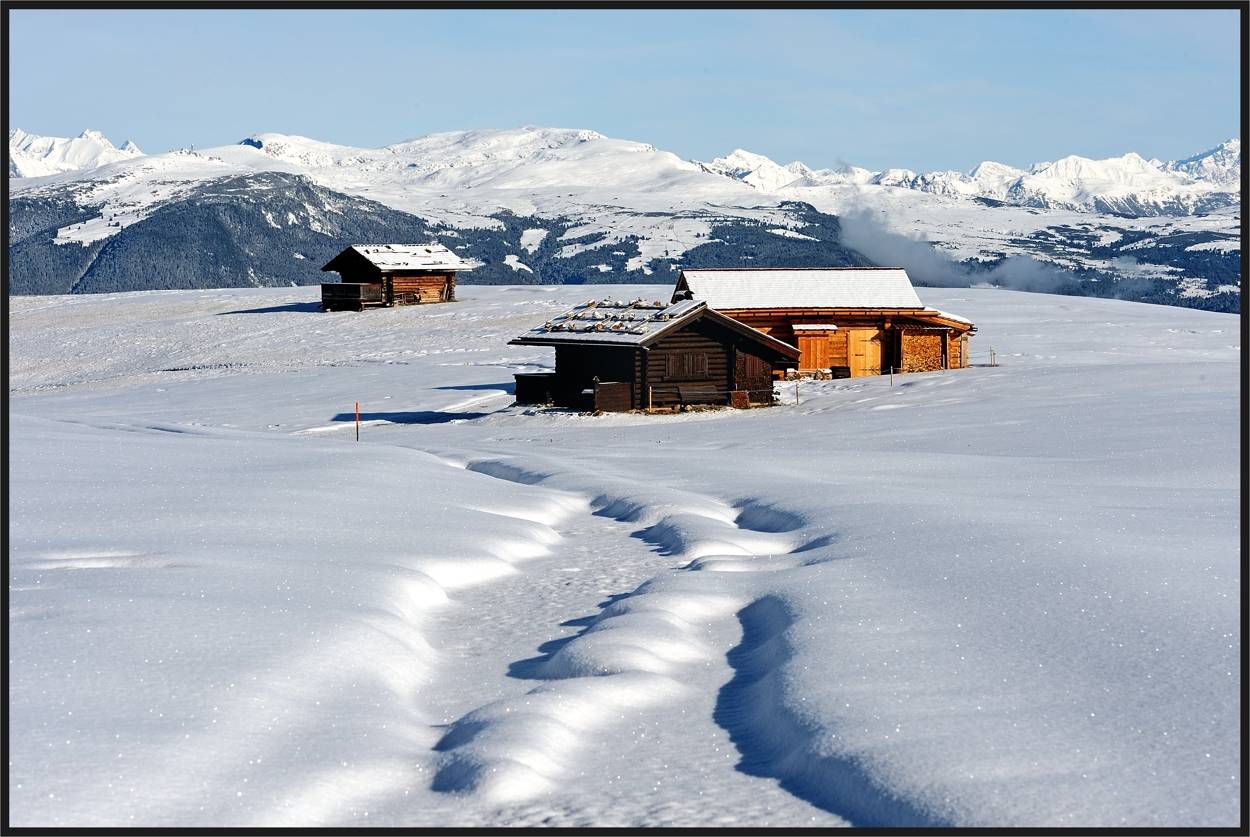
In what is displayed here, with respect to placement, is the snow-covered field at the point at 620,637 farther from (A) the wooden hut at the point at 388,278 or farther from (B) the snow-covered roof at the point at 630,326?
(A) the wooden hut at the point at 388,278

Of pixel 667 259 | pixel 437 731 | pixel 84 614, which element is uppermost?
pixel 667 259

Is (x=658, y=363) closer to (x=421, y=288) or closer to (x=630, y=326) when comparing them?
(x=630, y=326)

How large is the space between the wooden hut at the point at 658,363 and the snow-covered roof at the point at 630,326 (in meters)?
0.03

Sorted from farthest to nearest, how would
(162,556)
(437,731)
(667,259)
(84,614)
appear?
(667,259) → (162,556) → (84,614) → (437,731)

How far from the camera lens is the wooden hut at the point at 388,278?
246 ft

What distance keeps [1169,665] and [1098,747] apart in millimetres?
1570

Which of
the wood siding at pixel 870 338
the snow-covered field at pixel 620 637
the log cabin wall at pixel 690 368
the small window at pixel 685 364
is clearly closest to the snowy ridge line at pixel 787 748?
the snow-covered field at pixel 620 637

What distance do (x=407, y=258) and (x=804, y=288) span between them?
121 feet

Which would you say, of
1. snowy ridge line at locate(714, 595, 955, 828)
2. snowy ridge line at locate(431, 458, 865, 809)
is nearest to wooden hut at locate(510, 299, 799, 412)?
snowy ridge line at locate(431, 458, 865, 809)

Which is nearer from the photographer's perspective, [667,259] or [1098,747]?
[1098,747]

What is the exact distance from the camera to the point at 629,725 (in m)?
8.20

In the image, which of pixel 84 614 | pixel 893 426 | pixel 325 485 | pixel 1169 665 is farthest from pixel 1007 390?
pixel 84 614

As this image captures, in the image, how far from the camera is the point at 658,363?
3778cm

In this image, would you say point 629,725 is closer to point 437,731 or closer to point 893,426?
point 437,731
